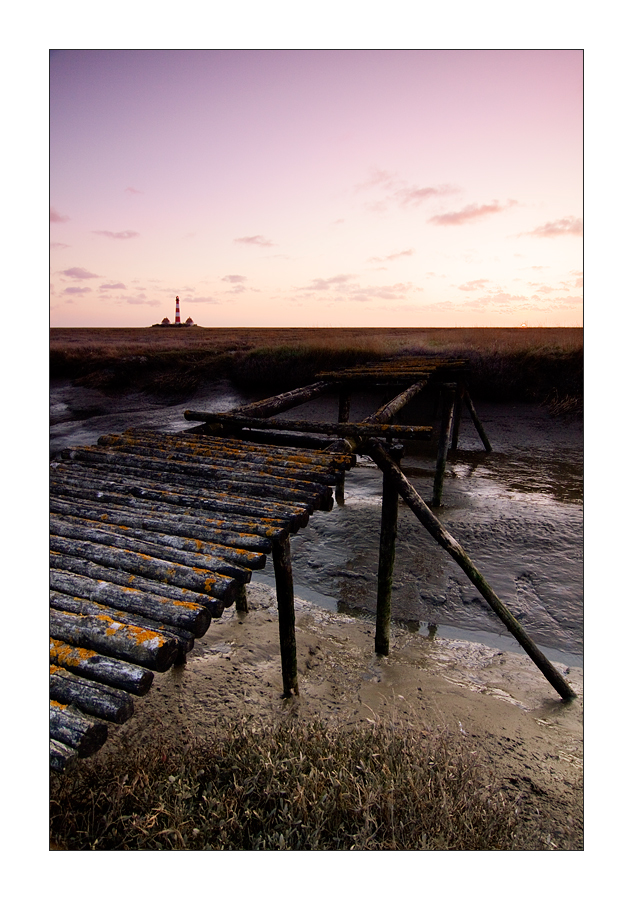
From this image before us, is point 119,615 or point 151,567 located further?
point 151,567

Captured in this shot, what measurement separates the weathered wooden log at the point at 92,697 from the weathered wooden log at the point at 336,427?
312 cm

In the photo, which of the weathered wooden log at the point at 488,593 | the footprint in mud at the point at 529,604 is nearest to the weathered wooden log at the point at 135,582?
the weathered wooden log at the point at 488,593

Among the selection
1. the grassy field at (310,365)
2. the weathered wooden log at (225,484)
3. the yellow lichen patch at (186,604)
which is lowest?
the yellow lichen patch at (186,604)

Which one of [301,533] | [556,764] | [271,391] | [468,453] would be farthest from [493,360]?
[556,764]

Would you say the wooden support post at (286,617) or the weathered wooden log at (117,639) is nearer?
the weathered wooden log at (117,639)

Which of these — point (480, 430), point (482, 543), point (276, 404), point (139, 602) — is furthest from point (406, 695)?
point (480, 430)

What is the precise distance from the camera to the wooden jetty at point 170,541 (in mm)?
2242

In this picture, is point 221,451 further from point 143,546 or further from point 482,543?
point 482,543

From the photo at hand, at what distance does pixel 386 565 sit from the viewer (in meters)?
5.18

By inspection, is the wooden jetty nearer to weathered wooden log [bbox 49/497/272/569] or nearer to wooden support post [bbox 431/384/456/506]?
weathered wooden log [bbox 49/497/272/569]

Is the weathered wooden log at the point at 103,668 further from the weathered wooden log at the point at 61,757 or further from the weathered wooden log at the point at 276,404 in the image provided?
the weathered wooden log at the point at 276,404

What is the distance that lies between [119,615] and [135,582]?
297 millimetres

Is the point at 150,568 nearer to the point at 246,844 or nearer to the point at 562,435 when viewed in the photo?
the point at 246,844

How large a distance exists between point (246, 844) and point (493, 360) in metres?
16.9
